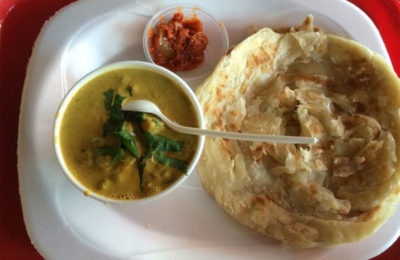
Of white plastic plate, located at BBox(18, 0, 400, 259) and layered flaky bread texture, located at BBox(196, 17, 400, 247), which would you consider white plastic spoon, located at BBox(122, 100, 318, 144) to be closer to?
layered flaky bread texture, located at BBox(196, 17, 400, 247)

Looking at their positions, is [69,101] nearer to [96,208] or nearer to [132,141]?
[132,141]

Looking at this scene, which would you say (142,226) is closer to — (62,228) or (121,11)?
(62,228)

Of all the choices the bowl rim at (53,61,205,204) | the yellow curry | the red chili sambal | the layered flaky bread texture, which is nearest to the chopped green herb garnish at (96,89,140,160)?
the yellow curry

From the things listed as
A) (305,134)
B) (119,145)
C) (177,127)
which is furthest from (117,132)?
(305,134)

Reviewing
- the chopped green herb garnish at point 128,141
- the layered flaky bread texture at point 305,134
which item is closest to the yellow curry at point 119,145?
Result: the chopped green herb garnish at point 128,141

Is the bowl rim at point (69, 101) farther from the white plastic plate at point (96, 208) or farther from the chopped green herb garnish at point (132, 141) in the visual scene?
the white plastic plate at point (96, 208)

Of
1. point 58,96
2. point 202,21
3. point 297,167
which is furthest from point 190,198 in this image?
point 202,21
